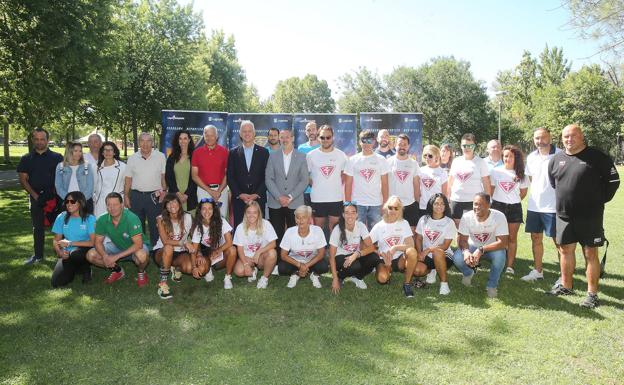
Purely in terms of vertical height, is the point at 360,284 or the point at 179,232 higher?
the point at 179,232

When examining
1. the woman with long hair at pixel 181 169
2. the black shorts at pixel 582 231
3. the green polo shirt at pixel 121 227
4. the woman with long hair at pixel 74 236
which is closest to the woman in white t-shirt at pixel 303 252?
the woman with long hair at pixel 181 169

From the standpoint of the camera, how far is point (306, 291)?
5516mm

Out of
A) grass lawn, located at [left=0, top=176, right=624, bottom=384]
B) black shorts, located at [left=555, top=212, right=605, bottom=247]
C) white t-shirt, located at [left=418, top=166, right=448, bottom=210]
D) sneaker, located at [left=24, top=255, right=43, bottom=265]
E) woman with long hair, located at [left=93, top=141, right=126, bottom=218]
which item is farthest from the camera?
sneaker, located at [left=24, top=255, right=43, bottom=265]

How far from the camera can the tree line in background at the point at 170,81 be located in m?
11.4

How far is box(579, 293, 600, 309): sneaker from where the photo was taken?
4906mm

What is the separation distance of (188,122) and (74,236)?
16.1 feet

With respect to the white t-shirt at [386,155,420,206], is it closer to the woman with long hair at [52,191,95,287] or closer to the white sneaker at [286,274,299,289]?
the white sneaker at [286,274,299,289]

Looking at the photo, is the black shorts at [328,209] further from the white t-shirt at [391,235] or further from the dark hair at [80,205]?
the dark hair at [80,205]

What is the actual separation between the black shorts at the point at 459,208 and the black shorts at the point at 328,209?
1692 millimetres

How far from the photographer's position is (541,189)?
581 cm

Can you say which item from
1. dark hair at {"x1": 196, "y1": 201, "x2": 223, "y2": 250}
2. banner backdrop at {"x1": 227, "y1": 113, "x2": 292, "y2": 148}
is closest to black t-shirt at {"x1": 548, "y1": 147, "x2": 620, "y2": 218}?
dark hair at {"x1": 196, "y1": 201, "x2": 223, "y2": 250}

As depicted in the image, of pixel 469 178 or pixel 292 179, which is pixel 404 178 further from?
pixel 292 179

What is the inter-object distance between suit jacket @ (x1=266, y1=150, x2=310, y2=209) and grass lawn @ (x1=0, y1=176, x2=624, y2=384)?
125cm

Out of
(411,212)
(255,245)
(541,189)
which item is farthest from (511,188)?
(255,245)
